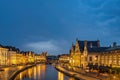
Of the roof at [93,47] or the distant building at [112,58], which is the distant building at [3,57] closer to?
the roof at [93,47]

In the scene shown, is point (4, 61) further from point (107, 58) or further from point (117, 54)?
point (117, 54)

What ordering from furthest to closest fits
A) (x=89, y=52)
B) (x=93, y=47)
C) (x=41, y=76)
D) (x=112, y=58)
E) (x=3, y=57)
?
(x=3, y=57) → (x=93, y=47) → (x=89, y=52) → (x=41, y=76) → (x=112, y=58)

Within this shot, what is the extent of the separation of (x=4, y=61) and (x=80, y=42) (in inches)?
1728

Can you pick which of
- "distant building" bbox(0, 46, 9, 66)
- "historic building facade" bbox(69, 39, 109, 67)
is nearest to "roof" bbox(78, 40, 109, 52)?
"historic building facade" bbox(69, 39, 109, 67)

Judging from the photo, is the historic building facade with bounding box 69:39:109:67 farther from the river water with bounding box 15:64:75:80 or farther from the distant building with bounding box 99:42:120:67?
the river water with bounding box 15:64:75:80

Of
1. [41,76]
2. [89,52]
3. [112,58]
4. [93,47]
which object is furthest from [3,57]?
[112,58]

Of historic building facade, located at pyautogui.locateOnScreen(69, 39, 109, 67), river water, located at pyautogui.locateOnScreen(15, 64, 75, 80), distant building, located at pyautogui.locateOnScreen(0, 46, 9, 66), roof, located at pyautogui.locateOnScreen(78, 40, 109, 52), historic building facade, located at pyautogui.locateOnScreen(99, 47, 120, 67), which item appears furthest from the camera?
distant building, located at pyautogui.locateOnScreen(0, 46, 9, 66)

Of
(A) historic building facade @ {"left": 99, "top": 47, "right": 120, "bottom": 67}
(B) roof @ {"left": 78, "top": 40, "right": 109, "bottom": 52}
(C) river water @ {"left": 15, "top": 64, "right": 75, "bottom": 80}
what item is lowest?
(C) river water @ {"left": 15, "top": 64, "right": 75, "bottom": 80}

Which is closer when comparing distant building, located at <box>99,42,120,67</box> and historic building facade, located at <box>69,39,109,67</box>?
distant building, located at <box>99,42,120,67</box>

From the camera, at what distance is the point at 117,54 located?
219 feet

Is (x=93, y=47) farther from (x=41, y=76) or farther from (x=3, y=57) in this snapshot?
(x=3, y=57)

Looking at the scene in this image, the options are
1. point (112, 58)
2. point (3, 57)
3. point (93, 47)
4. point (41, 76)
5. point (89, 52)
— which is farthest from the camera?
point (3, 57)

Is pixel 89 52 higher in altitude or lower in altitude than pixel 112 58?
higher

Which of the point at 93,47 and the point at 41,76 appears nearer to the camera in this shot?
the point at 41,76
